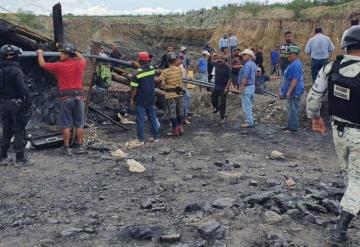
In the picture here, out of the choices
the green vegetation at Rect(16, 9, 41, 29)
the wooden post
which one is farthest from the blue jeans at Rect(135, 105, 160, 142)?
the green vegetation at Rect(16, 9, 41, 29)

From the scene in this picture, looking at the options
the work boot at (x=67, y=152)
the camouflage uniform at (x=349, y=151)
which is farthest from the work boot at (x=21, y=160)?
the camouflage uniform at (x=349, y=151)

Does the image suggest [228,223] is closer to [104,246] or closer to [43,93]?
[104,246]

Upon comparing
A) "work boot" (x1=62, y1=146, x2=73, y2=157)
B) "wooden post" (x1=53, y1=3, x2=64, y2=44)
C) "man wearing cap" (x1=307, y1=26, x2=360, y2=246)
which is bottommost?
"work boot" (x1=62, y1=146, x2=73, y2=157)

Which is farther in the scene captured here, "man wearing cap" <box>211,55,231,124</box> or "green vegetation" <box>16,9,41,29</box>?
"green vegetation" <box>16,9,41,29</box>

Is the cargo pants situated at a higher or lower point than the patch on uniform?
lower

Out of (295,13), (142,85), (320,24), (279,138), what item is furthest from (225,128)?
(295,13)

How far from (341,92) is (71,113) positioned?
496 centimetres

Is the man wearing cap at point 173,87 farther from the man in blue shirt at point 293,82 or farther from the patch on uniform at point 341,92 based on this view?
the patch on uniform at point 341,92

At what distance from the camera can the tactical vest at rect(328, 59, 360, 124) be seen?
4.35 m

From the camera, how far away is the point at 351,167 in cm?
441

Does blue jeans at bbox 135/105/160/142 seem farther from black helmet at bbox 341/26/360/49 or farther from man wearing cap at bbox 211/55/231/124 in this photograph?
black helmet at bbox 341/26/360/49

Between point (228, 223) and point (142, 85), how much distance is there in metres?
4.75

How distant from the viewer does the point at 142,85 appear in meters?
9.15

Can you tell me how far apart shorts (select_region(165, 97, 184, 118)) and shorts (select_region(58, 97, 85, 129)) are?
7.87 feet
